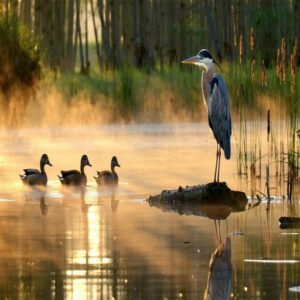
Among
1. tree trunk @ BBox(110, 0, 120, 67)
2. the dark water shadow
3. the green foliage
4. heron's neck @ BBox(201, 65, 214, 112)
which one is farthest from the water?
tree trunk @ BBox(110, 0, 120, 67)

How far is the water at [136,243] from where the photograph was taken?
7684 mm

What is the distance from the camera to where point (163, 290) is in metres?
7.55

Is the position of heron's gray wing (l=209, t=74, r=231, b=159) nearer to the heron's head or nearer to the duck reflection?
the heron's head

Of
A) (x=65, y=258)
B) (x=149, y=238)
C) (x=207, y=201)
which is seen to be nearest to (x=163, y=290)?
(x=65, y=258)

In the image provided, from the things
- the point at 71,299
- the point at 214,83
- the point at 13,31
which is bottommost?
the point at 71,299

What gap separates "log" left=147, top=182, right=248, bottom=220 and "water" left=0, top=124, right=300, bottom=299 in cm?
13

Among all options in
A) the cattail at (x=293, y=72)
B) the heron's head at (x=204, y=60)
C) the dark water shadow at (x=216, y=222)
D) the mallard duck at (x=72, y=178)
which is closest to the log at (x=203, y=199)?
the dark water shadow at (x=216, y=222)

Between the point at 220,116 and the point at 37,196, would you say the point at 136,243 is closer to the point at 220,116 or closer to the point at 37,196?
the point at 37,196

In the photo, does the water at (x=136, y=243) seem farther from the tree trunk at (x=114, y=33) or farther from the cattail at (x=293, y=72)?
the tree trunk at (x=114, y=33)

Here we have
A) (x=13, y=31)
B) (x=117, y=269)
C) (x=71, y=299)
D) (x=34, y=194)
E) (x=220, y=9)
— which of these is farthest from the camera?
(x=220, y=9)

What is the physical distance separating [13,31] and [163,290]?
1669cm

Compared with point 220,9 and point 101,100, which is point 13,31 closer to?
point 101,100

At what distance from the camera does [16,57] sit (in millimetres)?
24125

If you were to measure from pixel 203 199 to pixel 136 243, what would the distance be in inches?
110
